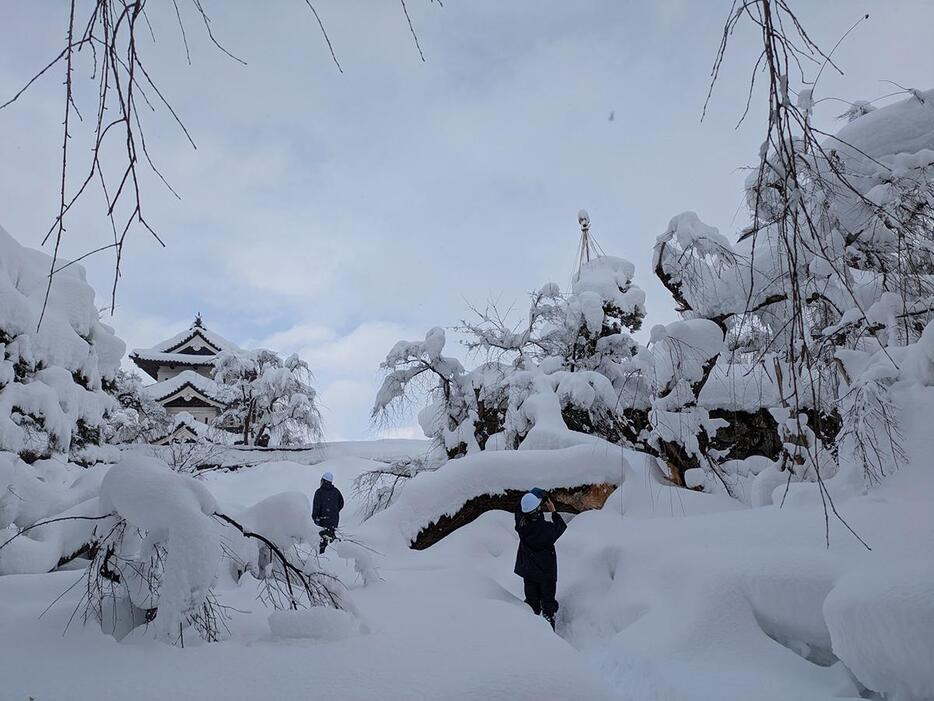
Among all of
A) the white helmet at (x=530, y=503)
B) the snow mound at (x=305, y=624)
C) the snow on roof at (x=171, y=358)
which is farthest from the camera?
the snow on roof at (x=171, y=358)

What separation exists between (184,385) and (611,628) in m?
23.4

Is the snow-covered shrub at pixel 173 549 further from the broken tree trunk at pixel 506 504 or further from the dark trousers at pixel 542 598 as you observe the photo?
the broken tree trunk at pixel 506 504

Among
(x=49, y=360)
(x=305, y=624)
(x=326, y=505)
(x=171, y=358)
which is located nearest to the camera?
(x=305, y=624)

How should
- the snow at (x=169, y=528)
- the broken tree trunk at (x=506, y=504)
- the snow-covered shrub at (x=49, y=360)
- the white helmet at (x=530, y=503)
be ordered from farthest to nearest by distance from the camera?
1. the snow-covered shrub at (x=49, y=360)
2. the broken tree trunk at (x=506, y=504)
3. the white helmet at (x=530, y=503)
4. the snow at (x=169, y=528)

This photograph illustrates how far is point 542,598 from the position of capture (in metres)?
5.10

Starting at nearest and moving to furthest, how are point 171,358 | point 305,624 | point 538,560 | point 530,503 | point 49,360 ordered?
point 305,624
point 538,560
point 530,503
point 49,360
point 171,358

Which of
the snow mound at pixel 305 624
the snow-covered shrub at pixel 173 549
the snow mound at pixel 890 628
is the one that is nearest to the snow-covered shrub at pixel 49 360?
the snow-covered shrub at pixel 173 549

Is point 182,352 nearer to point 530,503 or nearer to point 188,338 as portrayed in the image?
point 188,338

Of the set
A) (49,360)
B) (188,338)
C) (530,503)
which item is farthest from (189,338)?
(530,503)

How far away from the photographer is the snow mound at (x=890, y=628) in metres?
2.49

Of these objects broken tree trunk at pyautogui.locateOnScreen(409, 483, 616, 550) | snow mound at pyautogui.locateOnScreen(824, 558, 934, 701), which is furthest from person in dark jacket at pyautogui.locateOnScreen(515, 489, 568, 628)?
snow mound at pyautogui.locateOnScreen(824, 558, 934, 701)

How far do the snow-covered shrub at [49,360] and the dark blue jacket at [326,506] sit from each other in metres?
3.71

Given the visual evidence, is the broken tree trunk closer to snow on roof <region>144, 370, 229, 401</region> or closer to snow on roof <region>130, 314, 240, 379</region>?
snow on roof <region>144, 370, 229, 401</region>

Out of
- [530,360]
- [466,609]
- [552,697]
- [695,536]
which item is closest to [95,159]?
[552,697]
